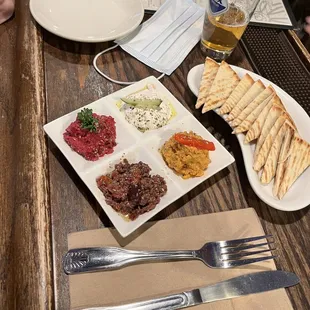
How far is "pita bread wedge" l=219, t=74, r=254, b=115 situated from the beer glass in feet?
0.85

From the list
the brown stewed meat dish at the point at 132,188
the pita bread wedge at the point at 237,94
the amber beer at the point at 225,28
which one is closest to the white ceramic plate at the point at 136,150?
the brown stewed meat dish at the point at 132,188

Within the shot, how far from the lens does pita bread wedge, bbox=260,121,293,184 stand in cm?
112

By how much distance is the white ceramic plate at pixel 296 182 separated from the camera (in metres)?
1.08

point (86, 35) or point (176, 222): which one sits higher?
point (86, 35)

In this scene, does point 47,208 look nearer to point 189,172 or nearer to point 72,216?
point 72,216

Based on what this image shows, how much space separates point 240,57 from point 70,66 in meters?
0.82

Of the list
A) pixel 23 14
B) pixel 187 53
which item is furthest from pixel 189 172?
pixel 23 14

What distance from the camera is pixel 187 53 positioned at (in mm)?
1561

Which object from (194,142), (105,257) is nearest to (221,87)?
(194,142)

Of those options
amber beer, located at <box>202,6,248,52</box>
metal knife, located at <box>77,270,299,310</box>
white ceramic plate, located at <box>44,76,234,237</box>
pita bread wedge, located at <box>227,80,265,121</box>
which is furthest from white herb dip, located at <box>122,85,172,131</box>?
metal knife, located at <box>77,270,299,310</box>

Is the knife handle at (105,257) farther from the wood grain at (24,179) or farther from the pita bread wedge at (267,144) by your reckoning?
the pita bread wedge at (267,144)

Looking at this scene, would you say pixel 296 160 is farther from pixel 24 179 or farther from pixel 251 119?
pixel 24 179

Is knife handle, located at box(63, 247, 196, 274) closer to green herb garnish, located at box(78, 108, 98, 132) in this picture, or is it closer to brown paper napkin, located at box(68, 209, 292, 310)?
brown paper napkin, located at box(68, 209, 292, 310)

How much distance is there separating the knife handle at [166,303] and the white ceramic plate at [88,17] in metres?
1.06
